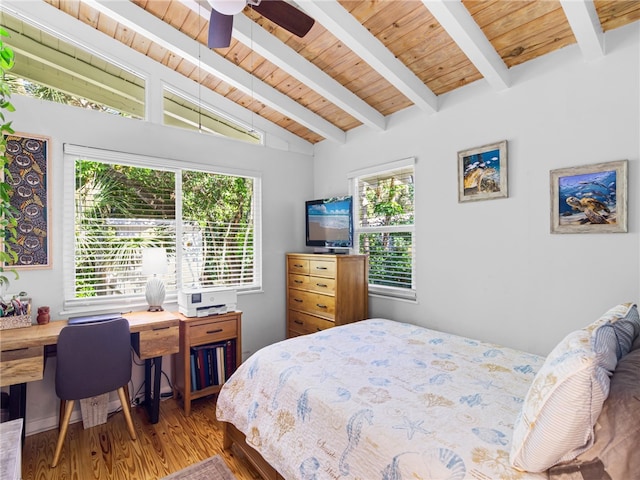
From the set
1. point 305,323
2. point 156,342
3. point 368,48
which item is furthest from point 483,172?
point 156,342

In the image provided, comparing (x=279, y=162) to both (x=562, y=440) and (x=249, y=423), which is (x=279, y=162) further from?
(x=562, y=440)

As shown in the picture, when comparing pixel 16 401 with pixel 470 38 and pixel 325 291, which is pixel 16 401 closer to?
pixel 325 291

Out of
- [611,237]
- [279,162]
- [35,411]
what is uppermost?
[279,162]

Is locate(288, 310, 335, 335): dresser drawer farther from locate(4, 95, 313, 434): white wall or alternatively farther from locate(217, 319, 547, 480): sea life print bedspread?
locate(217, 319, 547, 480): sea life print bedspread

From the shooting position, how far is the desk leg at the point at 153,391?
106 inches

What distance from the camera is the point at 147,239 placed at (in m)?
3.12

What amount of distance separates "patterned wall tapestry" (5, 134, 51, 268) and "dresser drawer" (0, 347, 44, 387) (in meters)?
0.70

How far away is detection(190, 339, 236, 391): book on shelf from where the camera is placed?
9.73ft

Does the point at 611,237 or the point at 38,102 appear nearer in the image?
the point at 611,237

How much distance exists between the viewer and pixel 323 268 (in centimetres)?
343

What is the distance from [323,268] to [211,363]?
4.29ft

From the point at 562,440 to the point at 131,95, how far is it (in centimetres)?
355

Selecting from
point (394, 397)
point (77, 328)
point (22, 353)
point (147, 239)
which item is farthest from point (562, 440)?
point (147, 239)

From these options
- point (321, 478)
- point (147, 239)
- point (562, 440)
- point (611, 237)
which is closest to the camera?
point (562, 440)
